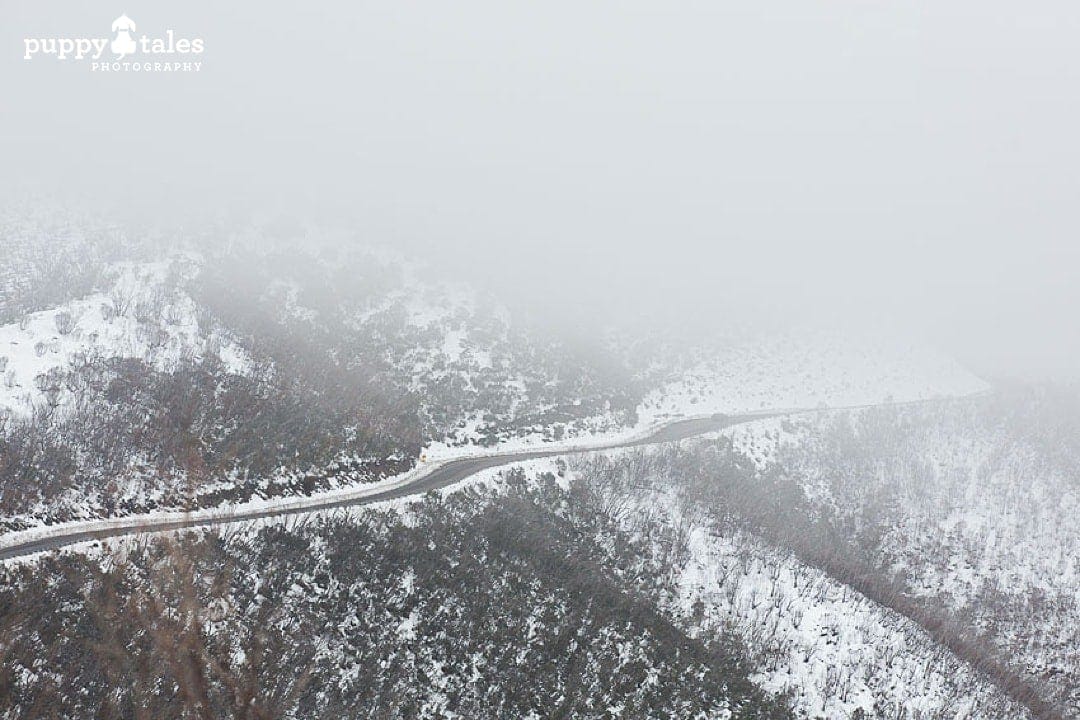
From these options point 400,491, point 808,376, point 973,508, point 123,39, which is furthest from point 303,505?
point 123,39

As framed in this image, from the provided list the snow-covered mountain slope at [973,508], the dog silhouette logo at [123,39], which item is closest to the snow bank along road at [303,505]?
the snow-covered mountain slope at [973,508]

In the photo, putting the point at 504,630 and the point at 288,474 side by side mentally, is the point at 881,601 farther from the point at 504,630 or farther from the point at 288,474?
the point at 288,474

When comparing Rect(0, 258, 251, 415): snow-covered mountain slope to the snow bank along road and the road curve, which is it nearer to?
the snow bank along road

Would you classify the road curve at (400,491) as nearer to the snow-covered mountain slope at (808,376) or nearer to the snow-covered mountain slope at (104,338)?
the snow-covered mountain slope at (808,376)

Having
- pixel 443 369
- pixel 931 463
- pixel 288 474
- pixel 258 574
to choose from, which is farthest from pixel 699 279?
pixel 258 574

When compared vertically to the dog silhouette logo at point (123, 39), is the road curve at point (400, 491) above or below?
below

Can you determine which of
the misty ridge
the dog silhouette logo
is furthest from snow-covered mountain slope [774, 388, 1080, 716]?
the dog silhouette logo

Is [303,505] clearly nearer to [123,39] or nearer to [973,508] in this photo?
[973,508]
